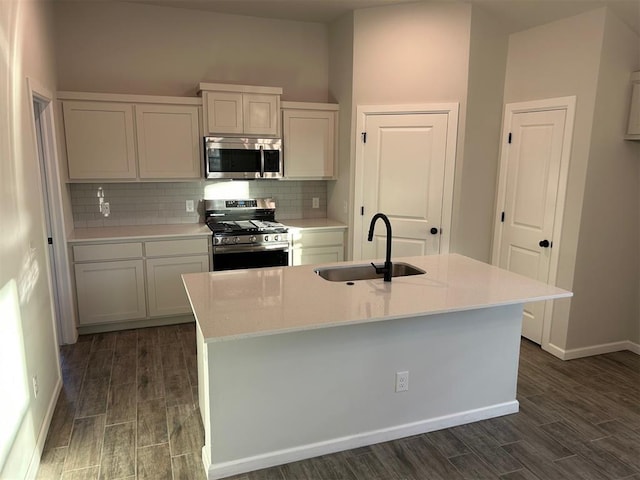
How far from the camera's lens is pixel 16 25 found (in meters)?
2.55

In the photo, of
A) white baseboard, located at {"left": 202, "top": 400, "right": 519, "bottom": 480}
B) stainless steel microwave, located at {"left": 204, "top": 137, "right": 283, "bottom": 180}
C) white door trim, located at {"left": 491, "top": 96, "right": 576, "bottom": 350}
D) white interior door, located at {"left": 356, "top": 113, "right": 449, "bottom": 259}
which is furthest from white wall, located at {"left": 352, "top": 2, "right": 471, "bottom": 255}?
white baseboard, located at {"left": 202, "top": 400, "right": 519, "bottom": 480}

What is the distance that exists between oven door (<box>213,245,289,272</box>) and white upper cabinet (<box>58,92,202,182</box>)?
77cm

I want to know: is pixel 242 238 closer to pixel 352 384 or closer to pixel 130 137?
pixel 130 137

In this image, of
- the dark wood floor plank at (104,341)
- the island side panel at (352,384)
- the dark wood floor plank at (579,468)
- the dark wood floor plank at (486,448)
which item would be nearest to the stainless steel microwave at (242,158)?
the dark wood floor plank at (104,341)

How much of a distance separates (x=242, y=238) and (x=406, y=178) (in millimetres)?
1597

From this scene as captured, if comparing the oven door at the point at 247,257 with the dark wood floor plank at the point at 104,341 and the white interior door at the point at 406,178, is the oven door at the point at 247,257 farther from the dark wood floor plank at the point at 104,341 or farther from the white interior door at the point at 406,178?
the dark wood floor plank at the point at 104,341

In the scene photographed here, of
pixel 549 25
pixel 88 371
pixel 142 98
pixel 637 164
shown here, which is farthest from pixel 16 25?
pixel 637 164

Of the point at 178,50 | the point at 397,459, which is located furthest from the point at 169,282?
the point at 397,459

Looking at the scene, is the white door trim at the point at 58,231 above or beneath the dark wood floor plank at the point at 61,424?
above

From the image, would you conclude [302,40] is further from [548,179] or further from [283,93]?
[548,179]

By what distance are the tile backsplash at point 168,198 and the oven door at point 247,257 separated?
2.19 feet

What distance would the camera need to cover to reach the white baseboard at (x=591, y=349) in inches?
142

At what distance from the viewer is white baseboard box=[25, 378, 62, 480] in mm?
2186

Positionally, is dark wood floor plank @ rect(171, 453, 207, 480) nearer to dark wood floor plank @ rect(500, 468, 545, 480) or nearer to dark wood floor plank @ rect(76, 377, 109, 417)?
dark wood floor plank @ rect(76, 377, 109, 417)
